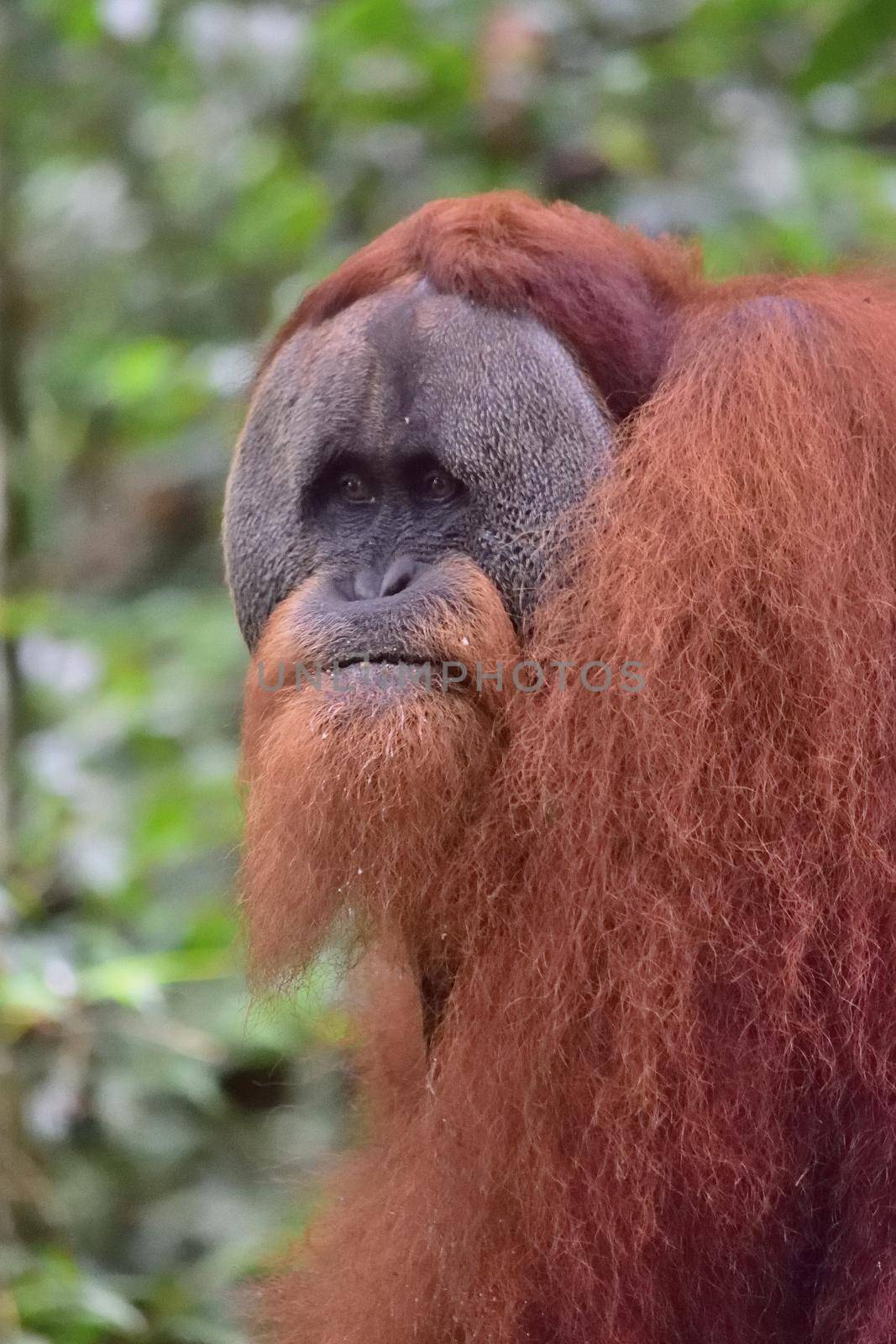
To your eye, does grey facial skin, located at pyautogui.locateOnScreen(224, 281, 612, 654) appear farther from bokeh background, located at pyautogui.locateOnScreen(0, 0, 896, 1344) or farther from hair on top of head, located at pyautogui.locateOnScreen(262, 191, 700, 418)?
bokeh background, located at pyautogui.locateOnScreen(0, 0, 896, 1344)

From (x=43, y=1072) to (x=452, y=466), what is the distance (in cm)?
149

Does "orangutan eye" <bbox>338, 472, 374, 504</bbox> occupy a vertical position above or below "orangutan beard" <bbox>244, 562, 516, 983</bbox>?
above

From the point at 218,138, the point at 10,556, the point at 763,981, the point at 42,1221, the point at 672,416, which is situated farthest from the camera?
the point at 218,138

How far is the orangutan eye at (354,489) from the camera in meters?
1.82

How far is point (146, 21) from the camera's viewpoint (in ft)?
10.9

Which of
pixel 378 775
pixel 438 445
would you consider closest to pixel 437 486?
pixel 438 445

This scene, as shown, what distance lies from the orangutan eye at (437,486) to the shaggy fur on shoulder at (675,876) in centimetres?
13

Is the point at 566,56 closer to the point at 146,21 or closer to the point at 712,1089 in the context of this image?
the point at 146,21

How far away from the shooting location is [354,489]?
6.00 feet

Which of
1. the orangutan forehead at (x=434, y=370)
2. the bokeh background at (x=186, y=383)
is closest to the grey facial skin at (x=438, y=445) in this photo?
the orangutan forehead at (x=434, y=370)

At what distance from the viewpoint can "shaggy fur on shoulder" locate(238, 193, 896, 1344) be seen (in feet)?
5.13

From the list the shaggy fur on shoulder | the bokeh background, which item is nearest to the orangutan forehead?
the shaggy fur on shoulder

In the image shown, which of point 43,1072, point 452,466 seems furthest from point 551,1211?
point 43,1072

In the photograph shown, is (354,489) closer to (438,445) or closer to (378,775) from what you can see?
(438,445)
